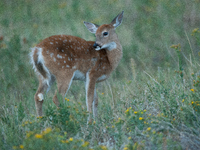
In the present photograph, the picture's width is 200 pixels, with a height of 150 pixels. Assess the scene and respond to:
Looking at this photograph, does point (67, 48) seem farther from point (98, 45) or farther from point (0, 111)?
point (0, 111)

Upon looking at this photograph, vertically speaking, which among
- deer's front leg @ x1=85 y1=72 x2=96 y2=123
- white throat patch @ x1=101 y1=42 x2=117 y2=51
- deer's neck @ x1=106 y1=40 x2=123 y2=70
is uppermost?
white throat patch @ x1=101 y1=42 x2=117 y2=51

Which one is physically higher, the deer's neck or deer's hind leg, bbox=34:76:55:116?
the deer's neck

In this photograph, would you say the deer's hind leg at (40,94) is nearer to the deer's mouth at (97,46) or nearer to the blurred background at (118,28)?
the deer's mouth at (97,46)

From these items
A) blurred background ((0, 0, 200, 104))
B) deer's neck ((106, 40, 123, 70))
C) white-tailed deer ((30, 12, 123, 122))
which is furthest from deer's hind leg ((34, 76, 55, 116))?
blurred background ((0, 0, 200, 104))

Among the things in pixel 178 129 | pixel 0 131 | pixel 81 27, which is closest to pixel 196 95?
pixel 178 129

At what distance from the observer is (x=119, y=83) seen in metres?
6.75

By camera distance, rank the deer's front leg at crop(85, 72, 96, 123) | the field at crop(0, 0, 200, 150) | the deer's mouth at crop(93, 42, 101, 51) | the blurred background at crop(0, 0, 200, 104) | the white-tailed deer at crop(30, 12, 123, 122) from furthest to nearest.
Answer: the blurred background at crop(0, 0, 200, 104) < the deer's mouth at crop(93, 42, 101, 51) < the deer's front leg at crop(85, 72, 96, 123) < the white-tailed deer at crop(30, 12, 123, 122) < the field at crop(0, 0, 200, 150)

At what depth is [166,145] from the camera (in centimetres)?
343

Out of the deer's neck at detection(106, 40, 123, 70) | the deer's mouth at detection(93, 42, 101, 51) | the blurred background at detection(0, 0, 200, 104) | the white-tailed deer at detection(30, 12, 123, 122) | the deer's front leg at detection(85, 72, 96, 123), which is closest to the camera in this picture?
the white-tailed deer at detection(30, 12, 123, 122)

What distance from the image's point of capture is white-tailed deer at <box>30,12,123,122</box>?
5379 mm

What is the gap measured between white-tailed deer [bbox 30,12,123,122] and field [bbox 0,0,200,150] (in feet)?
0.84

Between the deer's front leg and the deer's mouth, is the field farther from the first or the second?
the deer's mouth

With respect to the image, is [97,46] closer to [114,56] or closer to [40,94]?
[114,56]

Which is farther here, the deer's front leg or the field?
the deer's front leg
